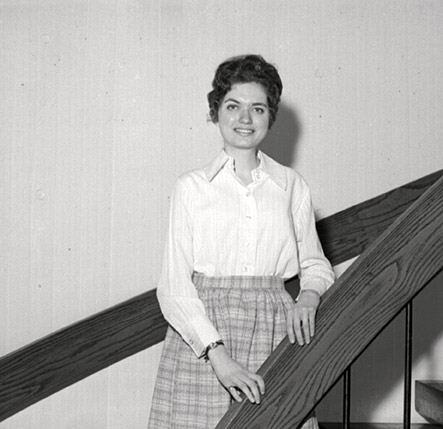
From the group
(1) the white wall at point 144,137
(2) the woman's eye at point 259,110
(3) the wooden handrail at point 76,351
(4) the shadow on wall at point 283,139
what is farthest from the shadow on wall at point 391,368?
(2) the woman's eye at point 259,110

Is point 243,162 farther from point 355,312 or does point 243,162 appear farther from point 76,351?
point 76,351

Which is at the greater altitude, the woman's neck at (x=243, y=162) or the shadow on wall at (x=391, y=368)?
the woman's neck at (x=243, y=162)

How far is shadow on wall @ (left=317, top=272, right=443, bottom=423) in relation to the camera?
2.47m

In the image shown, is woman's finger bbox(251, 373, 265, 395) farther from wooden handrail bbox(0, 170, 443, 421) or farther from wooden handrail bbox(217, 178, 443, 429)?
wooden handrail bbox(0, 170, 443, 421)

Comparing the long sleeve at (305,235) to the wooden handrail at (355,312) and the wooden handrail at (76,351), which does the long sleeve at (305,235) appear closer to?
the wooden handrail at (355,312)

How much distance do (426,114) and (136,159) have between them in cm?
94

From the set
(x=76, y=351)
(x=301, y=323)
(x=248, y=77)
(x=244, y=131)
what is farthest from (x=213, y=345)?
(x=76, y=351)

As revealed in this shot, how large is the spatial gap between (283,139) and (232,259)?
94cm

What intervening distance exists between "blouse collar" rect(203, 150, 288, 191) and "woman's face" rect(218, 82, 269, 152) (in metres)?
0.04

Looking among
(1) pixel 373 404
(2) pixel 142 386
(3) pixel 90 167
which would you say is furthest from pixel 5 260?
(1) pixel 373 404

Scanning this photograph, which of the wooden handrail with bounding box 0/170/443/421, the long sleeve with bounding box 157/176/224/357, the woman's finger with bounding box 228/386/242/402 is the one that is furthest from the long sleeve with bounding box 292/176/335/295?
the wooden handrail with bounding box 0/170/443/421

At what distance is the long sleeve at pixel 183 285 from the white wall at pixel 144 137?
2.69ft

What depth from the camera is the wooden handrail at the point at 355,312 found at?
1346mm

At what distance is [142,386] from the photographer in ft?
8.02
